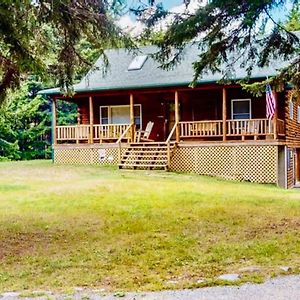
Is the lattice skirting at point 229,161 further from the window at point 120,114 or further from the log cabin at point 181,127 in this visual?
the window at point 120,114

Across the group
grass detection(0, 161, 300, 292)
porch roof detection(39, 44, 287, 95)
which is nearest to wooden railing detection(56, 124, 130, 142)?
porch roof detection(39, 44, 287, 95)

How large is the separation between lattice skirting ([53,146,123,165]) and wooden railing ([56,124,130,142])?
0.58 m

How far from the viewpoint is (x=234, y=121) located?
2094cm

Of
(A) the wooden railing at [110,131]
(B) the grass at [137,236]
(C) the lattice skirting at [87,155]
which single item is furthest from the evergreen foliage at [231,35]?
(A) the wooden railing at [110,131]

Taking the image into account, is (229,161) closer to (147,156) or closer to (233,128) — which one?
(233,128)

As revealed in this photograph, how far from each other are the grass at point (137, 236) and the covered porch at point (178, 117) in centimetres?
753

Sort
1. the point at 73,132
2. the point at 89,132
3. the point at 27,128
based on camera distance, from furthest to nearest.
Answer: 1. the point at 27,128
2. the point at 73,132
3. the point at 89,132

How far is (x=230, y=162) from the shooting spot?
20312mm

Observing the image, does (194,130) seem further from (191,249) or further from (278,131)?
(191,249)

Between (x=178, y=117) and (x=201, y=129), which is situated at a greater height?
(x=178, y=117)

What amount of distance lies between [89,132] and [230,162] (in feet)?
21.2

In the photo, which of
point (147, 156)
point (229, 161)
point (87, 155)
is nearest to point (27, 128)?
point (87, 155)

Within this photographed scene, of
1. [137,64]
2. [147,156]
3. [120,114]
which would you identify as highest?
[137,64]

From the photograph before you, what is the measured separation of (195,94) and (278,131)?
447cm
